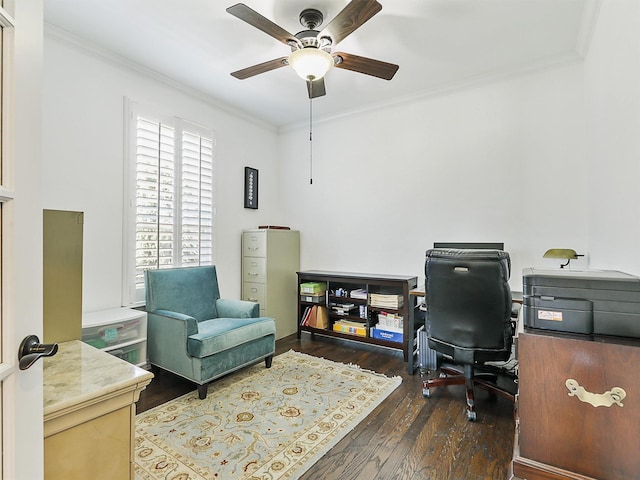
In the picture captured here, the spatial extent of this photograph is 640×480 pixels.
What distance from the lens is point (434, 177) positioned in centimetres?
353

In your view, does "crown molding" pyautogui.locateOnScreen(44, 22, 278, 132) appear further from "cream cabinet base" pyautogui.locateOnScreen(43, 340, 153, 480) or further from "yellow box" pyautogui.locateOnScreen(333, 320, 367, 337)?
"yellow box" pyautogui.locateOnScreen(333, 320, 367, 337)

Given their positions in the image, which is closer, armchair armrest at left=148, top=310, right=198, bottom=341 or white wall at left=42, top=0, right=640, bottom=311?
white wall at left=42, top=0, right=640, bottom=311

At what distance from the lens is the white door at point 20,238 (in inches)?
27.0

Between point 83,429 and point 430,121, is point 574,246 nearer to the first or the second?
point 430,121

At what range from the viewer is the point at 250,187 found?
4207 mm

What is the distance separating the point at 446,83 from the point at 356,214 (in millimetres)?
1685

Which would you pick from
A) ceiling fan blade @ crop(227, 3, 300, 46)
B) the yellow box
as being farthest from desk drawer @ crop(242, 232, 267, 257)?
ceiling fan blade @ crop(227, 3, 300, 46)

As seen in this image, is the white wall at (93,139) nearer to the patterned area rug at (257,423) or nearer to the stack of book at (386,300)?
the patterned area rug at (257,423)

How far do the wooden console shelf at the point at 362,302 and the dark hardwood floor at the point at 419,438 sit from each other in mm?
572

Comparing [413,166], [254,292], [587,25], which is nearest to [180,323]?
[254,292]

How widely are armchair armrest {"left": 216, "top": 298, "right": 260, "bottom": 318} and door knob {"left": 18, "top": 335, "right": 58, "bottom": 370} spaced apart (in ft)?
7.90

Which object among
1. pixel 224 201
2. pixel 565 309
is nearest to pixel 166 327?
pixel 224 201

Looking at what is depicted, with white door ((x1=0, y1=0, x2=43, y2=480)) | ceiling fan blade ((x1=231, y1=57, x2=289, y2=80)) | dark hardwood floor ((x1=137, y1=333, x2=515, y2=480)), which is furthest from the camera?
ceiling fan blade ((x1=231, y1=57, x2=289, y2=80))

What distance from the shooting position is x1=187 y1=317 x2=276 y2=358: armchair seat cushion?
2.46 m
